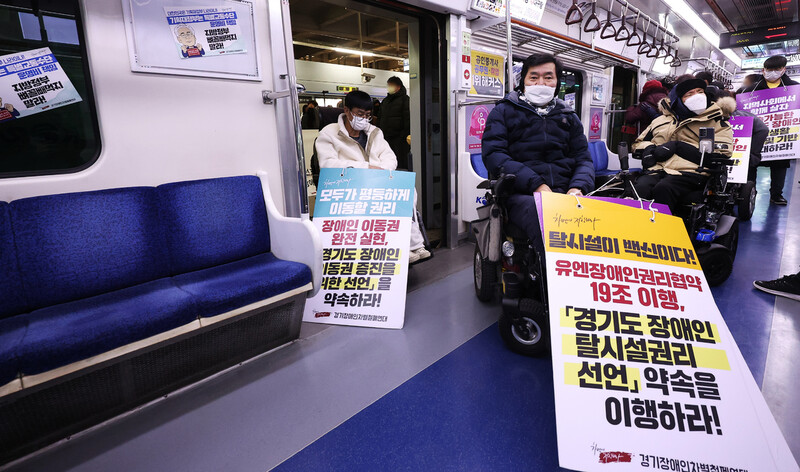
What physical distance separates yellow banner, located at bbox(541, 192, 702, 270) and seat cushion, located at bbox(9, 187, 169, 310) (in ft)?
6.77

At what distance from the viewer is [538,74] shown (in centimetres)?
256

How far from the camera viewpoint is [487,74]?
467cm

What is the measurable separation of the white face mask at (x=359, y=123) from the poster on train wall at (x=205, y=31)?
3.11 feet

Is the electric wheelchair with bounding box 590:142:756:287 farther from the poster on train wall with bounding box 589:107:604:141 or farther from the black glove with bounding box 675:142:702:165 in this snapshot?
the poster on train wall with bounding box 589:107:604:141

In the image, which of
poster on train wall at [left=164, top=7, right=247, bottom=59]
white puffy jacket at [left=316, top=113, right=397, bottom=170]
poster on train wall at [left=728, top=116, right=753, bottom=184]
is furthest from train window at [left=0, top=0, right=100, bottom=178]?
poster on train wall at [left=728, top=116, right=753, bottom=184]

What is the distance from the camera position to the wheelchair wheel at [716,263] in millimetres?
3104

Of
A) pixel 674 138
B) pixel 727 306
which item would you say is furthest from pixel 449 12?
pixel 727 306

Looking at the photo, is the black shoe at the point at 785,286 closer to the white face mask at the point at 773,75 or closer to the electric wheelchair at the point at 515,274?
the electric wheelchair at the point at 515,274

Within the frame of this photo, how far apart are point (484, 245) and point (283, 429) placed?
1.61 m

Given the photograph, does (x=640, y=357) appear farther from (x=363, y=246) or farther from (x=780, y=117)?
A: (x=780, y=117)

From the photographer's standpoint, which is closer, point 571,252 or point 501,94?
point 571,252

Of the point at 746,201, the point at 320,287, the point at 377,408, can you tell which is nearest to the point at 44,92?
the point at 320,287

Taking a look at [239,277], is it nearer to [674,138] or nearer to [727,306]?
[727,306]

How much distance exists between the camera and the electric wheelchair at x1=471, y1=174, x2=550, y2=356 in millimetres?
2162
